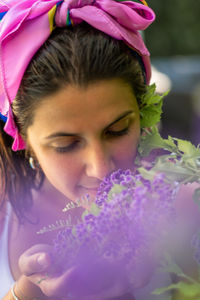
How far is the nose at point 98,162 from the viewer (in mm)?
912

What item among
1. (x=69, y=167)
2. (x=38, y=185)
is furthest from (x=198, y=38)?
(x=69, y=167)

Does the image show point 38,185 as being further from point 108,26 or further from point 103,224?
point 103,224

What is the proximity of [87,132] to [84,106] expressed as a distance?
7cm

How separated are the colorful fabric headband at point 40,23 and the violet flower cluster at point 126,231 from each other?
0.55 meters

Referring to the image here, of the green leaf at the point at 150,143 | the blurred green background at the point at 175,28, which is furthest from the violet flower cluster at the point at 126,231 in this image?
the blurred green background at the point at 175,28

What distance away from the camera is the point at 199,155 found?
2.15 ft

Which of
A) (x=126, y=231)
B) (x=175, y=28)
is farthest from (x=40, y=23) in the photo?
(x=175, y=28)

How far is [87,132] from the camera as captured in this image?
0.94 meters

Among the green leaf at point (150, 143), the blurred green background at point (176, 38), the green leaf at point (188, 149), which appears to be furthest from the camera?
the blurred green background at point (176, 38)

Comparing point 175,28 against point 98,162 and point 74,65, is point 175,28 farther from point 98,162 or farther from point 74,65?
point 98,162

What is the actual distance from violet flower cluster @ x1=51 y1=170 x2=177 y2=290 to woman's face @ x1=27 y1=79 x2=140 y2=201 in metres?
0.33

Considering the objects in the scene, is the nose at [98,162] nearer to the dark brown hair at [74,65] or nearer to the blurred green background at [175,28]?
the dark brown hair at [74,65]

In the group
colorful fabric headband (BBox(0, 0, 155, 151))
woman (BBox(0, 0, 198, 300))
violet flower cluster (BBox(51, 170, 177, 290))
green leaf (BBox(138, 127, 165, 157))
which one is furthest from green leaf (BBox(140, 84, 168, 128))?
violet flower cluster (BBox(51, 170, 177, 290))

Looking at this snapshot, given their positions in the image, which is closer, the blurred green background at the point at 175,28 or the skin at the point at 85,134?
the skin at the point at 85,134
